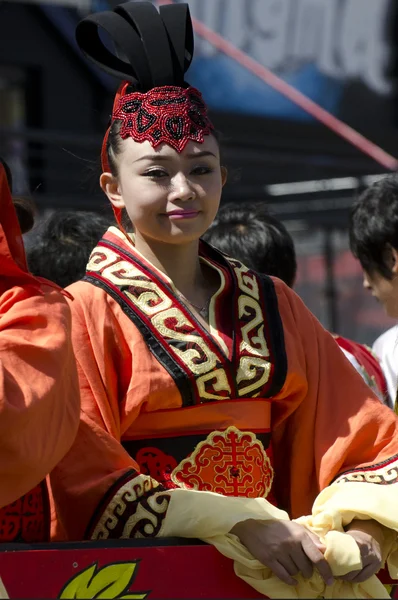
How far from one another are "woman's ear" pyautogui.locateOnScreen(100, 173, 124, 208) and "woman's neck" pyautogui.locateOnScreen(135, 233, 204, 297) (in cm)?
9

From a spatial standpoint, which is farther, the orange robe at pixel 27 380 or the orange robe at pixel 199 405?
the orange robe at pixel 199 405

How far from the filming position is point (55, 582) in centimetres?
203

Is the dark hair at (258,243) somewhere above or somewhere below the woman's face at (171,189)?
A: below

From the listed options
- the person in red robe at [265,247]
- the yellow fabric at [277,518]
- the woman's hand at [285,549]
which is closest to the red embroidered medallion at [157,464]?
the yellow fabric at [277,518]

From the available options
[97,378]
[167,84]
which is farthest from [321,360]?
[167,84]

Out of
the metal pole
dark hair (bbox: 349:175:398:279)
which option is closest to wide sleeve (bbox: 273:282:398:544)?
dark hair (bbox: 349:175:398:279)

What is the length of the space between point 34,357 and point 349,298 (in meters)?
5.89

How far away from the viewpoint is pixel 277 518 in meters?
2.21

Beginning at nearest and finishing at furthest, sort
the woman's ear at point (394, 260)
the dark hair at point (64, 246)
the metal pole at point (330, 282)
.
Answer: the dark hair at point (64, 246), the woman's ear at point (394, 260), the metal pole at point (330, 282)

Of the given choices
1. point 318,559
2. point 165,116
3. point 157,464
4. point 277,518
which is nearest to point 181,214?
point 165,116

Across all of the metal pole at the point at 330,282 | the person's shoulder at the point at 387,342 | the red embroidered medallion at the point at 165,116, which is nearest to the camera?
the red embroidered medallion at the point at 165,116

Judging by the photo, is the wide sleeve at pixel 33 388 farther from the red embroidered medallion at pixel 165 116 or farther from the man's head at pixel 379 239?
the man's head at pixel 379 239

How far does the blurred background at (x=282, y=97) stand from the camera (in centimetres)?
752

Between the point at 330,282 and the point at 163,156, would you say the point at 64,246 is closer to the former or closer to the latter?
the point at 163,156
